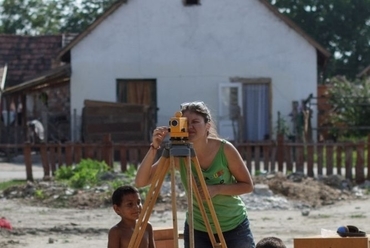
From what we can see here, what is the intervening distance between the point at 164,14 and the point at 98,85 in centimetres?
293

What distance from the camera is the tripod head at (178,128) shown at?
669 cm

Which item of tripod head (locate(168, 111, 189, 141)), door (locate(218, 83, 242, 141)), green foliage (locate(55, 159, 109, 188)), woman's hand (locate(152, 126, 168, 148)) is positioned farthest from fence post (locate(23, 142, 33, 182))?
tripod head (locate(168, 111, 189, 141))

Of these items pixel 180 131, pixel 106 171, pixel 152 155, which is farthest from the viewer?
pixel 106 171

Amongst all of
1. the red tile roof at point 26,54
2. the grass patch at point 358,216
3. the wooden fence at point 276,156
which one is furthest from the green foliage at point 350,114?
the grass patch at point 358,216

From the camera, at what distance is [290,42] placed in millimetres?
32688

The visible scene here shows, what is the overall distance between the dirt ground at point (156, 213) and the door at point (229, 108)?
1146 cm

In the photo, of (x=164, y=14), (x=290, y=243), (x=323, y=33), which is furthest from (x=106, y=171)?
(x=323, y=33)

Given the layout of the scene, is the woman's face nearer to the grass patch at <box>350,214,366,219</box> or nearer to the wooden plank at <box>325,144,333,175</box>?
the grass patch at <box>350,214,366,219</box>

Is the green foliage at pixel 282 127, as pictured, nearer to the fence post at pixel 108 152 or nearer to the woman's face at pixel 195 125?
the fence post at pixel 108 152

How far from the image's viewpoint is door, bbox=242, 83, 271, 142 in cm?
3306

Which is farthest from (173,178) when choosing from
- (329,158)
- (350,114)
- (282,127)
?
(350,114)

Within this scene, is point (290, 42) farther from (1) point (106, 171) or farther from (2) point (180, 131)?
(2) point (180, 131)

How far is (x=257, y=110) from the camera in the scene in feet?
109

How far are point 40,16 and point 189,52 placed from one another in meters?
36.2
